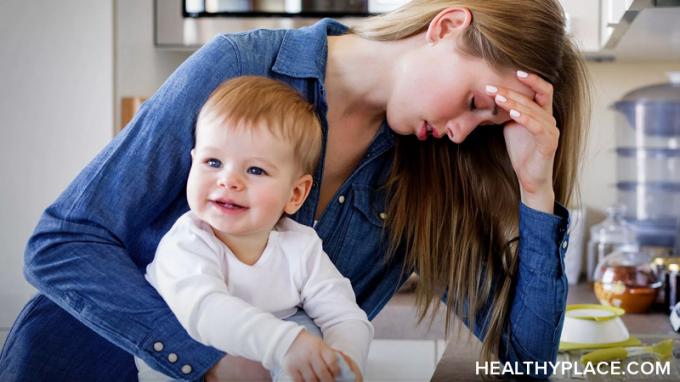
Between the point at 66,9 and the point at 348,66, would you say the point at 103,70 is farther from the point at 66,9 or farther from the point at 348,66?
the point at 348,66

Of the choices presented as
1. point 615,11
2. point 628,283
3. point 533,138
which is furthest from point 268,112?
point 628,283

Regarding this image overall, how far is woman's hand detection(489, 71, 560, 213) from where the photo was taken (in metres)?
1.20

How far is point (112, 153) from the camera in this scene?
1.06 meters

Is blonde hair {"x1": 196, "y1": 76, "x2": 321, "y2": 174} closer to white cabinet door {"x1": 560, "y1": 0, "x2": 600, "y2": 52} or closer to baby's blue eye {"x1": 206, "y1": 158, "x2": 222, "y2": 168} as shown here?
baby's blue eye {"x1": 206, "y1": 158, "x2": 222, "y2": 168}

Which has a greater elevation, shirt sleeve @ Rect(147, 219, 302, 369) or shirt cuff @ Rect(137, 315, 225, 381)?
shirt sleeve @ Rect(147, 219, 302, 369)

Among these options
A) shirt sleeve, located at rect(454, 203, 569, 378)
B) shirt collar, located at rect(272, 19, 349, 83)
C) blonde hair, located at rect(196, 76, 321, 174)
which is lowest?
shirt sleeve, located at rect(454, 203, 569, 378)

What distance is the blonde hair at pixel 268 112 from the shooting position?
3.25ft

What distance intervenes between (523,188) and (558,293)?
6.3 inches

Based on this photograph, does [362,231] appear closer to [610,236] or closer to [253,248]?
[253,248]

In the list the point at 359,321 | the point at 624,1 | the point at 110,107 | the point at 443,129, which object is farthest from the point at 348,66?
the point at 110,107

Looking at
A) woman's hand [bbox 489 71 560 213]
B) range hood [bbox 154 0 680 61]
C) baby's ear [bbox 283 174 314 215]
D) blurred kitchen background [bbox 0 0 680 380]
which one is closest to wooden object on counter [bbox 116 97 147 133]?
blurred kitchen background [bbox 0 0 680 380]

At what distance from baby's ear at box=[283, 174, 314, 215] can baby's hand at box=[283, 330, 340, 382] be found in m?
0.19

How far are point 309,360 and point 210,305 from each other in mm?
114

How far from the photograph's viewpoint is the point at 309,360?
0.88m
